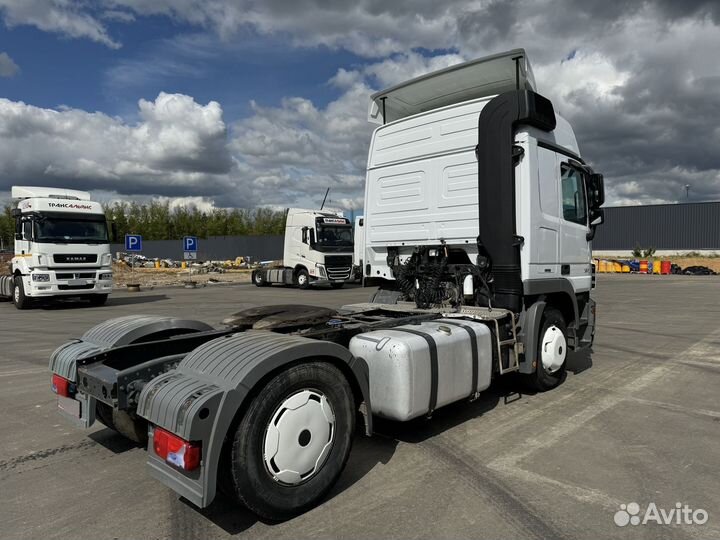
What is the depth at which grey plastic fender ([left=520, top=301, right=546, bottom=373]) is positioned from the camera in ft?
17.3

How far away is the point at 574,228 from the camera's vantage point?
6133 mm

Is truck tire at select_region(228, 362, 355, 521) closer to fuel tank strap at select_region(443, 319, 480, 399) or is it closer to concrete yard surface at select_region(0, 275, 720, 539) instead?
concrete yard surface at select_region(0, 275, 720, 539)

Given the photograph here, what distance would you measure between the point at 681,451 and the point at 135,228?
8945cm

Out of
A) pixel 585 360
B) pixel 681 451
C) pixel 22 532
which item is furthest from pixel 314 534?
pixel 585 360

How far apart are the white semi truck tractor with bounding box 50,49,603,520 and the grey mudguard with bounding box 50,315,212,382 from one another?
0.02m

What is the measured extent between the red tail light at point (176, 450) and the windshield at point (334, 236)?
20.5 metres

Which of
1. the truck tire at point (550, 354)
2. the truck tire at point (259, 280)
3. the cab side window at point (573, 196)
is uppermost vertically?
the cab side window at point (573, 196)

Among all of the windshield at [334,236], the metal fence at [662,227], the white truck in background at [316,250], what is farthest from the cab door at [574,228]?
the metal fence at [662,227]

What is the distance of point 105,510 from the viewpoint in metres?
3.16

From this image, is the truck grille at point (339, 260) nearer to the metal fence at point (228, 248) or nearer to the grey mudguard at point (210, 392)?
the grey mudguard at point (210, 392)

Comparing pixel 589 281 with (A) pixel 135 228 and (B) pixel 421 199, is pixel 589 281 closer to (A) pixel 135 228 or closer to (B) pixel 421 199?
(B) pixel 421 199

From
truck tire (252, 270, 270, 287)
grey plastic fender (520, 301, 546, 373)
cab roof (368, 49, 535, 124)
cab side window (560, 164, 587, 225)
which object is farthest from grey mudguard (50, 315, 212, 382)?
truck tire (252, 270, 270, 287)

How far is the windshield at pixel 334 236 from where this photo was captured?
23203 millimetres

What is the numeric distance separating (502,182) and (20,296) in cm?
1601
